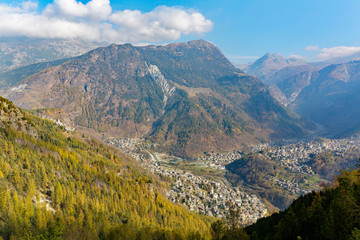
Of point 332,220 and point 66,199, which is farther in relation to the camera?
point 66,199

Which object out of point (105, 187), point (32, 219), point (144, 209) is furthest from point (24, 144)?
point (144, 209)

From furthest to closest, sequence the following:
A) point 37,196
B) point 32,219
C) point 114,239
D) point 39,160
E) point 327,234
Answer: point 39,160
point 37,196
point 114,239
point 32,219
point 327,234

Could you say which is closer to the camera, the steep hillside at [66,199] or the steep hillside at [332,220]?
the steep hillside at [332,220]

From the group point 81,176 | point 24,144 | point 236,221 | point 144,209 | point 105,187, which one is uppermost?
point 24,144

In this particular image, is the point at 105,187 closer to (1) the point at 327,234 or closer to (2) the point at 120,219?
(2) the point at 120,219

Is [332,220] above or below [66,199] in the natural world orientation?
above

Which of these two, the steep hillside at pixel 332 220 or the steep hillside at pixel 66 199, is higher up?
the steep hillside at pixel 332 220

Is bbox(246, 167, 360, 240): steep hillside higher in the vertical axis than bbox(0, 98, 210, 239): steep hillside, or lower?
higher

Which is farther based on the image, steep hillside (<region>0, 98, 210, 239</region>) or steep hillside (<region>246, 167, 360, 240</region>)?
steep hillside (<region>0, 98, 210, 239</region>)
